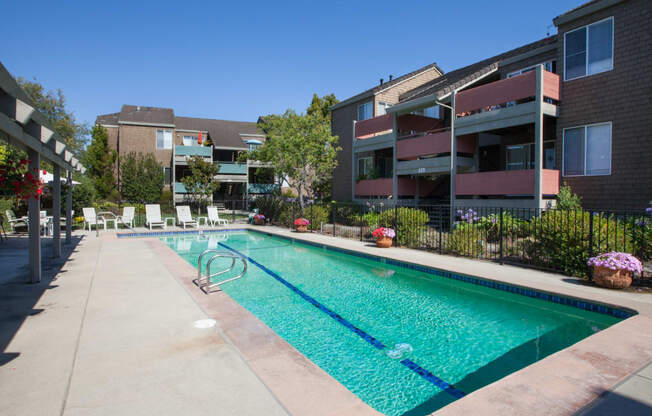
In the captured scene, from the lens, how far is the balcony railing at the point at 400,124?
62.8ft

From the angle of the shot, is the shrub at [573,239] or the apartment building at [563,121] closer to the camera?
the shrub at [573,239]

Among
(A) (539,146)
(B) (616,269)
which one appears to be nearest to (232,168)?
(A) (539,146)

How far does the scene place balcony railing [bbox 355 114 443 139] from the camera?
19.1 meters

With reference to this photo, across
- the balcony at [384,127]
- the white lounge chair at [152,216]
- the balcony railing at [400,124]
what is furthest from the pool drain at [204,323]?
the balcony railing at [400,124]

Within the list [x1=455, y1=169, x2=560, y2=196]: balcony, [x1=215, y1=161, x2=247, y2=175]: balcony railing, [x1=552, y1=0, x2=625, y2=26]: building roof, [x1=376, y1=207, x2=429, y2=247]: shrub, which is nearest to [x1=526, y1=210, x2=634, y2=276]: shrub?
[x1=376, y1=207, x2=429, y2=247]: shrub

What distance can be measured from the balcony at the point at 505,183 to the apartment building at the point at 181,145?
19.8 m

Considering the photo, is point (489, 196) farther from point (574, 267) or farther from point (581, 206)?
point (574, 267)

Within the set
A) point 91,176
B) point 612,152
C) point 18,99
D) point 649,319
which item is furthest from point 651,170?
point 91,176

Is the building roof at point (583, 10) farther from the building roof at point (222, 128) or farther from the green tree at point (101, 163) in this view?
the green tree at point (101, 163)

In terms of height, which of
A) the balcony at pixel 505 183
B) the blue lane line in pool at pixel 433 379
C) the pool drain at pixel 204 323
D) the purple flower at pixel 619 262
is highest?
the balcony at pixel 505 183

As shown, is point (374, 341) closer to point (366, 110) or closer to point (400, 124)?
point (400, 124)

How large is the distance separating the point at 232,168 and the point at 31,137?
26.7m

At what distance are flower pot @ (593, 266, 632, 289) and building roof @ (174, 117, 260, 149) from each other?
100 feet

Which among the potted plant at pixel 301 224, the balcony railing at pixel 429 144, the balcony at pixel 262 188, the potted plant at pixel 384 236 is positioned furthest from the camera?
the balcony at pixel 262 188
